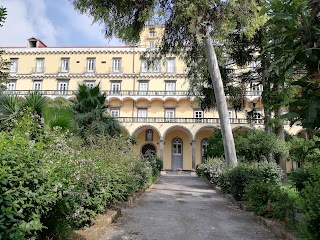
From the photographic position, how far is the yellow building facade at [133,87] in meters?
35.8

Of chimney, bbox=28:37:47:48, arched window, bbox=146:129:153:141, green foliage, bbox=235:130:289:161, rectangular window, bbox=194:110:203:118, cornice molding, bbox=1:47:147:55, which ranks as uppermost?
chimney, bbox=28:37:47:48

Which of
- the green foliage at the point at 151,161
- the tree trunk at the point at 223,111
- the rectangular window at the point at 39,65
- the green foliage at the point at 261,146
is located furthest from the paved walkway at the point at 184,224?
the rectangular window at the point at 39,65

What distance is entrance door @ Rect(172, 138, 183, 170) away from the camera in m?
36.8

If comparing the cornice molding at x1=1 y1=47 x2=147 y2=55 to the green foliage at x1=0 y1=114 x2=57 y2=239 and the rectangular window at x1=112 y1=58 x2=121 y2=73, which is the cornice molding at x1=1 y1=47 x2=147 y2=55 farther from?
the green foliage at x1=0 y1=114 x2=57 y2=239

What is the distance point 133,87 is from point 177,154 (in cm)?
995

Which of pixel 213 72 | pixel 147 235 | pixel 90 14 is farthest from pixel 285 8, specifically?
pixel 90 14

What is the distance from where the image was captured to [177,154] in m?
37.1

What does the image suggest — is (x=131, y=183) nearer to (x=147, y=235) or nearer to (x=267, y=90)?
(x=147, y=235)

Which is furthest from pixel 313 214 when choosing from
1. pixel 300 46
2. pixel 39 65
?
pixel 39 65

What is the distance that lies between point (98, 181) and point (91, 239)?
1130 millimetres

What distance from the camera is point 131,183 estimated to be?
29.4 feet

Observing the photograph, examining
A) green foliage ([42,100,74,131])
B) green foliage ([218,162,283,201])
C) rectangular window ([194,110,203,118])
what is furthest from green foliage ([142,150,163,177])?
rectangular window ([194,110,203,118])

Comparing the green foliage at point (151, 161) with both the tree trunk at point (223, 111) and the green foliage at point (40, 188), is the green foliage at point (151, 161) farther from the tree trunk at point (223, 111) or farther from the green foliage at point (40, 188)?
the green foliage at point (40, 188)

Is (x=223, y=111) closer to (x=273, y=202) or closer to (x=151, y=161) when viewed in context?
(x=273, y=202)
